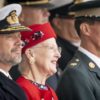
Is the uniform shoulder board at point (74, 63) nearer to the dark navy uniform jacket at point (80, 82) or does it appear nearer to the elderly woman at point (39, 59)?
the dark navy uniform jacket at point (80, 82)

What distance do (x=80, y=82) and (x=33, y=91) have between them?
0.37 m

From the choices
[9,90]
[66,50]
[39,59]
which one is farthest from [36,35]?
[66,50]

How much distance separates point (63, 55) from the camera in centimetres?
622

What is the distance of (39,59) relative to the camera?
483cm

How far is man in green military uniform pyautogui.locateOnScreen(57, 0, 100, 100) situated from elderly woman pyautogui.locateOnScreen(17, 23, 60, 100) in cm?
14

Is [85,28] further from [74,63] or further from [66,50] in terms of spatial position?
[66,50]

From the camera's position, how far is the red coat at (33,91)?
15.1 ft

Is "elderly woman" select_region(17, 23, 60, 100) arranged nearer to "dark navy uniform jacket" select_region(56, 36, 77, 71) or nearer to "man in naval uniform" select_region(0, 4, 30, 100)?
"man in naval uniform" select_region(0, 4, 30, 100)

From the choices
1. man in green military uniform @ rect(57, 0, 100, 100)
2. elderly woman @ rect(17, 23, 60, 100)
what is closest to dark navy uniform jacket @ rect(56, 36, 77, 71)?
man in green military uniform @ rect(57, 0, 100, 100)

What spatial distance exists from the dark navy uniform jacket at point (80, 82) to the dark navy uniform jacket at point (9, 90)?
15.9 inches

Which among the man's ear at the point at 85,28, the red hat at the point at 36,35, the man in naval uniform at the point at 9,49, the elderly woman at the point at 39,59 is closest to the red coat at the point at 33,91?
the elderly woman at the point at 39,59

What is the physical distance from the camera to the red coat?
15.1 ft

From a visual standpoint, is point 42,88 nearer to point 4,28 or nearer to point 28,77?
point 28,77

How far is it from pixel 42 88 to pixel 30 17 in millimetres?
1234
